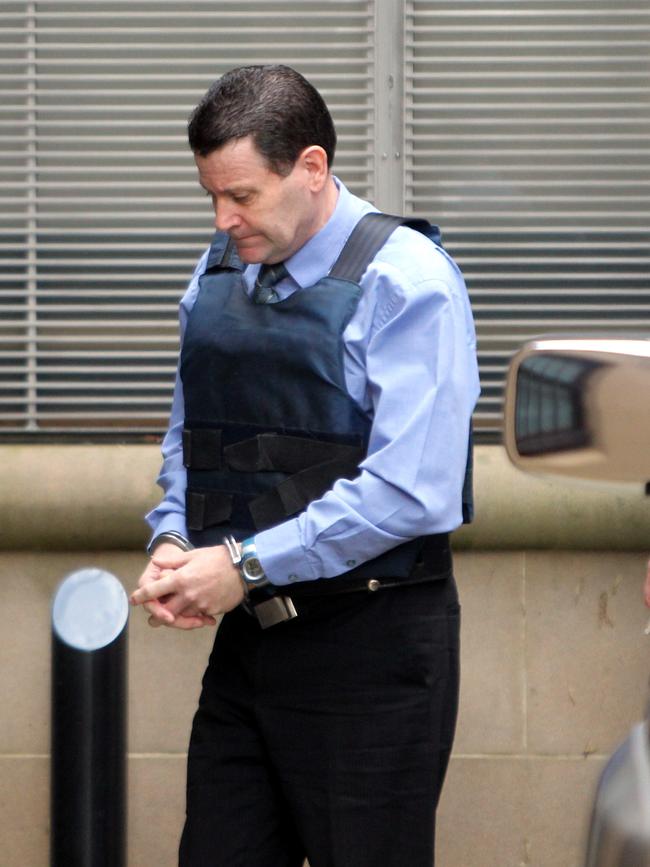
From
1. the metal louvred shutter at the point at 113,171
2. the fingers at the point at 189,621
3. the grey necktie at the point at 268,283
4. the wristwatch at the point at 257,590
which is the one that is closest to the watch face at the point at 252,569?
the wristwatch at the point at 257,590

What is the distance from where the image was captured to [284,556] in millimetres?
2633

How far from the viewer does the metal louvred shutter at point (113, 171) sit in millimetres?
4562

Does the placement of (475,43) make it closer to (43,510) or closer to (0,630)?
(43,510)

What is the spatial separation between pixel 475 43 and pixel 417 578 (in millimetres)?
2260

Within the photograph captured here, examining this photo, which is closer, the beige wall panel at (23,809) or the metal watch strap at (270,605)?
the metal watch strap at (270,605)

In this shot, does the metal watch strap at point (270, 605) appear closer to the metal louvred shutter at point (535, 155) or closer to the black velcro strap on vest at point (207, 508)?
the black velcro strap on vest at point (207, 508)

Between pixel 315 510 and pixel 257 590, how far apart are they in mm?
180

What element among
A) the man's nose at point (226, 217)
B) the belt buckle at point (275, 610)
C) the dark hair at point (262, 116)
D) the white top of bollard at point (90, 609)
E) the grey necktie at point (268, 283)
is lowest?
the white top of bollard at point (90, 609)

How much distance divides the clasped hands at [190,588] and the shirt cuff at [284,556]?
61 millimetres

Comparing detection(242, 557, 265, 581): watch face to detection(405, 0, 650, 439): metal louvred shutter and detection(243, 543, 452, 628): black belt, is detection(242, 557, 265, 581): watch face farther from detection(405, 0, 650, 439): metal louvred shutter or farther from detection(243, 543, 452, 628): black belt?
detection(405, 0, 650, 439): metal louvred shutter

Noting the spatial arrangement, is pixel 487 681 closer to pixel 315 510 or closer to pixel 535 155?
pixel 535 155

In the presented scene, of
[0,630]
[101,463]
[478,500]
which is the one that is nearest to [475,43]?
[478,500]

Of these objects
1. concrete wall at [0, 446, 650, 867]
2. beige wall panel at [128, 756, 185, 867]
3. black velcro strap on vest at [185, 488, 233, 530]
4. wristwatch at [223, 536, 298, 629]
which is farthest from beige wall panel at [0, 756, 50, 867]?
wristwatch at [223, 536, 298, 629]

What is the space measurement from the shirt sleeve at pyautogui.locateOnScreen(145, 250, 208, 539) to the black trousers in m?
0.23
